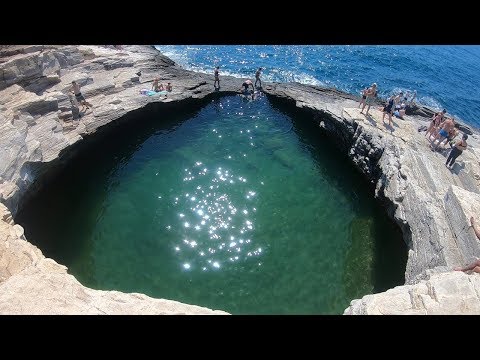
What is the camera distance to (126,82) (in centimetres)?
2722

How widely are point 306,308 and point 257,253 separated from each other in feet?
12.3

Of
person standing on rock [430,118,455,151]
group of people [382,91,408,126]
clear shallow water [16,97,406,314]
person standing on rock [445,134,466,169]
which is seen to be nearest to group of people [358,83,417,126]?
group of people [382,91,408,126]

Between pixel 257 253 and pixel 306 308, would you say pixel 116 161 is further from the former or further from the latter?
pixel 306 308

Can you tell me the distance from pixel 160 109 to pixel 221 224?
14.4 metres

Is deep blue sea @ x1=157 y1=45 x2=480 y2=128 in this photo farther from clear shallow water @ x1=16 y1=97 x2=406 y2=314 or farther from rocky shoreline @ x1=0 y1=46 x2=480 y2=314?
clear shallow water @ x1=16 y1=97 x2=406 y2=314

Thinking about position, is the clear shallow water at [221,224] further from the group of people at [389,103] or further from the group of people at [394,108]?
the group of people at [394,108]

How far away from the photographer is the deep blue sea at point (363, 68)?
119ft

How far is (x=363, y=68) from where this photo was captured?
41.1m

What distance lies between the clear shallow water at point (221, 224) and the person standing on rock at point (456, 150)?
4.84 m

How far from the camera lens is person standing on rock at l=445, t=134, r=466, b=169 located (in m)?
17.5

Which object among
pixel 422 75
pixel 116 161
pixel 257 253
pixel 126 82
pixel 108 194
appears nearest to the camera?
pixel 257 253

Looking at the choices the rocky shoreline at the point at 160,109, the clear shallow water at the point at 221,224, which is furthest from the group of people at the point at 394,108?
the clear shallow water at the point at 221,224

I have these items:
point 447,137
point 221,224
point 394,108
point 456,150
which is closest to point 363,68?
point 394,108
